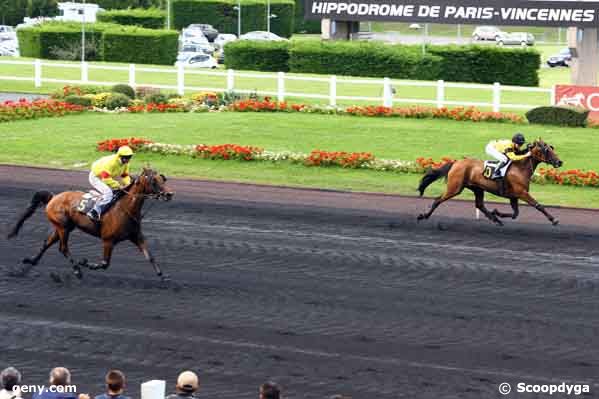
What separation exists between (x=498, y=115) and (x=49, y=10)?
65.3 meters

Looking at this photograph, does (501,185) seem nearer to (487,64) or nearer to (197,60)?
(487,64)

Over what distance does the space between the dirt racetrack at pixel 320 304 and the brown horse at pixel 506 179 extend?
391 mm

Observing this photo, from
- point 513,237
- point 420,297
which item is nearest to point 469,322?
point 420,297

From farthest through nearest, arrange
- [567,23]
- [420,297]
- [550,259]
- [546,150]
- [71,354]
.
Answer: [567,23], [546,150], [550,259], [420,297], [71,354]

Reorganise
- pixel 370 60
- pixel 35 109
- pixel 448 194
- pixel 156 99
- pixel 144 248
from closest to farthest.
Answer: pixel 144 248 < pixel 448 194 < pixel 35 109 < pixel 156 99 < pixel 370 60

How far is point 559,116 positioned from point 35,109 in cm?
1397

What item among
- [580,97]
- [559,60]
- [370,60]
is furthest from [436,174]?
[559,60]

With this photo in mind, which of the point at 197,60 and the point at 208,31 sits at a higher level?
the point at 208,31

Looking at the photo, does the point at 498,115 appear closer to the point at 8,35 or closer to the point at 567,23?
the point at 567,23

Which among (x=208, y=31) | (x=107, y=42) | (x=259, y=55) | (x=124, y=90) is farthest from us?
(x=208, y=31)

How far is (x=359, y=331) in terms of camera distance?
1504cm

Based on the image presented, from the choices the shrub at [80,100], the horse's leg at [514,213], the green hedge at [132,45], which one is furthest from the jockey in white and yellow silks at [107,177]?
the green hedge at [132,45]

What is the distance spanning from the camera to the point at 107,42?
52938 mm

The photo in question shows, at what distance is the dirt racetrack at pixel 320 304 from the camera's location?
13422 mm
